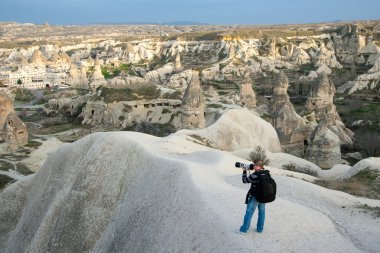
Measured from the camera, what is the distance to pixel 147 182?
64.1 feet

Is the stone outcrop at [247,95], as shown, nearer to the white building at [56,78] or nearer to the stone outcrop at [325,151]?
the stone outcrop at [325,151]

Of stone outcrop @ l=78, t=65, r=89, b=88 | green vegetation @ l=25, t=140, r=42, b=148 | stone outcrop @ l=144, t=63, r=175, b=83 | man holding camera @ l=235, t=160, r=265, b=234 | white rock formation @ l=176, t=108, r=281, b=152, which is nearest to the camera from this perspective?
man holding camera @ l=235, t=160, r=265, b=234

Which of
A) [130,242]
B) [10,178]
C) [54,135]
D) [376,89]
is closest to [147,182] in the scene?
[130,242]

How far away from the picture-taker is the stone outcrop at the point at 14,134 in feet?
159

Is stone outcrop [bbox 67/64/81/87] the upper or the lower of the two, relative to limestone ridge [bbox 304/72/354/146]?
lower

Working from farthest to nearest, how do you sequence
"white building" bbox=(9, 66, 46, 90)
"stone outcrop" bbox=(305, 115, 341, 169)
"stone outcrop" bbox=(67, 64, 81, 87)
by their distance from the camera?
1. "white building" bbox=(9, 66, 46, 90)
2. "stone outcrop" bbox=(67, 64, 81, 87)
3. "stone outcrop" bbox=(305, 115, 341, 169)

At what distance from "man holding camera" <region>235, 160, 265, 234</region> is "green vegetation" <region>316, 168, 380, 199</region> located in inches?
350

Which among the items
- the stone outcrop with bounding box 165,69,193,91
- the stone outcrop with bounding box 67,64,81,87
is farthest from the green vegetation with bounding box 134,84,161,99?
the stone outcrop with bounding box 67,64,81,87

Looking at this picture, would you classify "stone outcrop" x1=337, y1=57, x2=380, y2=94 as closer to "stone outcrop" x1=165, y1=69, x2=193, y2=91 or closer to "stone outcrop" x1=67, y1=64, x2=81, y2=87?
"stone outcrop" x1=165, y1=69, x2=193, y2=91

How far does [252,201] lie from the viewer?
491 inches

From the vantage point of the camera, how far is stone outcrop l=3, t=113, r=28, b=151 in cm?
4844

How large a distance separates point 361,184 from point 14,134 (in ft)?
127

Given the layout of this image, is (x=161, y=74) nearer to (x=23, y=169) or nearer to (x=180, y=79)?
(x=180, y=79)

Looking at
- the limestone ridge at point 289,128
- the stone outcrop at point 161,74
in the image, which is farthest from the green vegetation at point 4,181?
the stone outcrop at point 161,74
